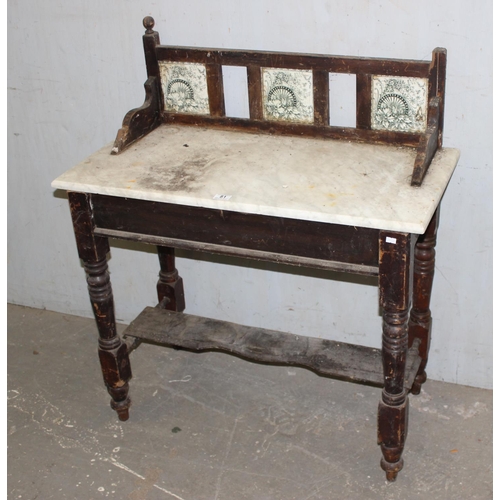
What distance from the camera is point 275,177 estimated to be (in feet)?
8.13

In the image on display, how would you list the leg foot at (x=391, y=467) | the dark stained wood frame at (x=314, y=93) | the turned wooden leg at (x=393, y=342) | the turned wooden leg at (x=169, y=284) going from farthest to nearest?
the turned wooden leg at (x=169, y=284), the leg foot at (x=391, y=467), the dark stained wood frame at (x=314, y=93), the turned wooden leg at (x=393, y=342)

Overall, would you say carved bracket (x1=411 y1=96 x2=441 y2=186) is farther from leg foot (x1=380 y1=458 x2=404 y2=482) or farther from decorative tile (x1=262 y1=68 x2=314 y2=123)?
leg foot (x1=380 y1=458 x2=404 y2=482)

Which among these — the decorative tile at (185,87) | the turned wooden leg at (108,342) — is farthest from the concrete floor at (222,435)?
the decorative tile at (185,87)

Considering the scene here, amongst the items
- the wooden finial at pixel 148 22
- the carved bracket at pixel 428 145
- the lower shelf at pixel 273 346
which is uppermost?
the wooden finial at pixel 148 22

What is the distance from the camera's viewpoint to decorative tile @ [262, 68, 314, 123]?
107 inches

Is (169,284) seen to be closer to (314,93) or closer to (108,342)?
(108,342)

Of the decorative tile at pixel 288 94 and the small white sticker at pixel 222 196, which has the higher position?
the decorative tile at pixel 288 94

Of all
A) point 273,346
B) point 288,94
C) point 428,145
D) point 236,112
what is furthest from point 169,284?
point 428,145

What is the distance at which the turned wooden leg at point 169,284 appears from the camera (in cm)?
336

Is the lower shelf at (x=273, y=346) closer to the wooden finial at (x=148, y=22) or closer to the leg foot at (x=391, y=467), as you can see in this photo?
the leg foot at (x=391, y=467)

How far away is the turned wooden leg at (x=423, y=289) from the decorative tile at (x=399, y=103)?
0.35 metres

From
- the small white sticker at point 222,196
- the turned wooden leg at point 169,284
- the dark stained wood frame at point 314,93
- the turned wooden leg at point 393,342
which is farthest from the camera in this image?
the turned wooden leg at point 169,284

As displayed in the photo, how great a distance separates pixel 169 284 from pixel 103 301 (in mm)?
645

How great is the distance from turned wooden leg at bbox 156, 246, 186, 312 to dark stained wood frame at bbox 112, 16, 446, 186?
0.66 meters
